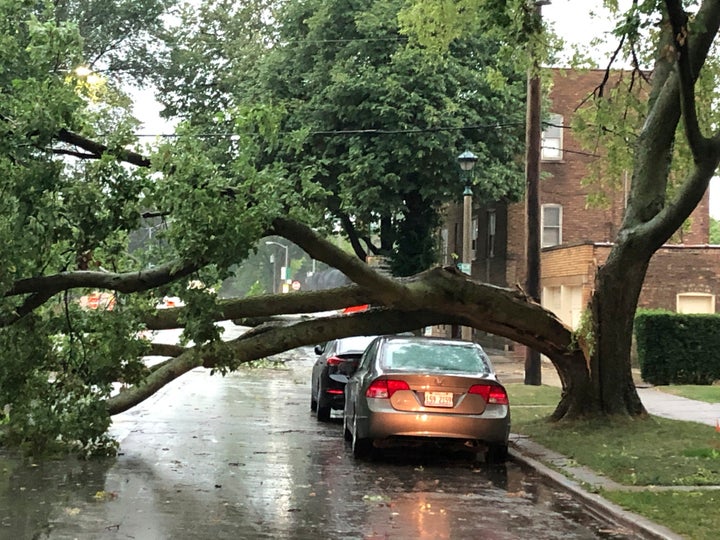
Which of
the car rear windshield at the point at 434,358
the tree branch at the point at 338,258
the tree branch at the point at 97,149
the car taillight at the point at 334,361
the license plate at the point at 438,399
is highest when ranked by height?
the tree branch at the point at 97,149

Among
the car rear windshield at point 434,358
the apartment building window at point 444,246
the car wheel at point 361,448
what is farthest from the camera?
the apartment building window at point 444,246

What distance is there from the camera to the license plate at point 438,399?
11.0m

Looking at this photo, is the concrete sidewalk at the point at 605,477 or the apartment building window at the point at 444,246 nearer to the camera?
the concrete sidewalk at the point at 605,477

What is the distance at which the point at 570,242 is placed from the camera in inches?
1405

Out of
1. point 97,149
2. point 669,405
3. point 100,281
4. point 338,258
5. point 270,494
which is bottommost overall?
point 270,494

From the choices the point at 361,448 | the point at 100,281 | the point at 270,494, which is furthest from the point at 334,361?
the point at 270,494

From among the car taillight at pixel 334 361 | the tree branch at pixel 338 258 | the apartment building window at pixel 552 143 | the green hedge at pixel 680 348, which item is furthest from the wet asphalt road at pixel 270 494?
the apartment building window at pixel 552 143

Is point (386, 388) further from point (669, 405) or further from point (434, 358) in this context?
point (669, 405)

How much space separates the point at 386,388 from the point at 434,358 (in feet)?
3.18

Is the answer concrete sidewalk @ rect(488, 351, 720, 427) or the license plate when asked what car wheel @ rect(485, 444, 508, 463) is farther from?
concrete sidewalk @ rect(488, 351, 720, 427)

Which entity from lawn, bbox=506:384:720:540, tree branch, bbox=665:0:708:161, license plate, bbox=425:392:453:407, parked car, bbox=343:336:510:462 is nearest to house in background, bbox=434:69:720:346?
lawn, bbox=506:384:720:540

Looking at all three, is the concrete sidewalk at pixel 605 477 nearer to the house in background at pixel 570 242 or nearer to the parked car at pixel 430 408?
the parked car at pixel 430 408

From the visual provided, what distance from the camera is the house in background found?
30125 mm

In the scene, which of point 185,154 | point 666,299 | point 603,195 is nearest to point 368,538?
point 185,154
